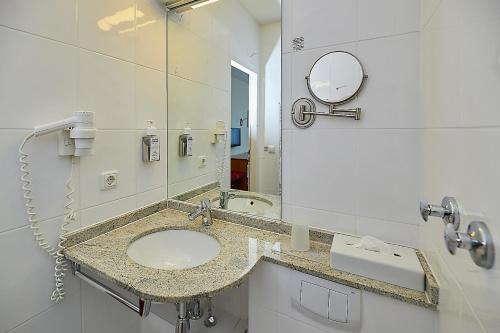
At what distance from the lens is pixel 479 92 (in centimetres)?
44

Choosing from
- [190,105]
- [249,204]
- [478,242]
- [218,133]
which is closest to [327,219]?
[249,204]

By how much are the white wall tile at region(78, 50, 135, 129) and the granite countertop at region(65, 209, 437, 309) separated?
478mm

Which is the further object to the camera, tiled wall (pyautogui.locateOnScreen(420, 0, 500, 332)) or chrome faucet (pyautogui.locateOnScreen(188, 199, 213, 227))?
chrome faucet (pyautogui.locateOnScreen(188, 199, 213, 227))

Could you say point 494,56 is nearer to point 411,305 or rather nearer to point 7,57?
point 411,305

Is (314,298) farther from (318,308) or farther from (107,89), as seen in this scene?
(107,89)

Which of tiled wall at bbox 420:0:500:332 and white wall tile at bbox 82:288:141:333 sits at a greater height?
tiled wall at bbox 420:0:500:332

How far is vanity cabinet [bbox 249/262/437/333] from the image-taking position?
705 mm

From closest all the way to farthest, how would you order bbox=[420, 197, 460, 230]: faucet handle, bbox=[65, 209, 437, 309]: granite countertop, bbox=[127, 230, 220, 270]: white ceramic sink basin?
bbox=[420, 197, 460, 230]: faucet handle → bbox=[65, 209, 437, 309]: granite countertop → bbox=[127, 230, 220, 270]: white ceramic sink basin

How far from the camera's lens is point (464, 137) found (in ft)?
1.65

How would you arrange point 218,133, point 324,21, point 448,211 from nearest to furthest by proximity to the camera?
point 448,211
point 324,21
point 218,133

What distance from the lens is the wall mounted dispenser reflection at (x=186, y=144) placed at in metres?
1.46

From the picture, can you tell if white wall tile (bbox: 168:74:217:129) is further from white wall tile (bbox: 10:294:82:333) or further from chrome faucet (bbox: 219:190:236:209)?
white wall tile (bbox: 10:294:82:333)

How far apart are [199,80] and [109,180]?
76cm

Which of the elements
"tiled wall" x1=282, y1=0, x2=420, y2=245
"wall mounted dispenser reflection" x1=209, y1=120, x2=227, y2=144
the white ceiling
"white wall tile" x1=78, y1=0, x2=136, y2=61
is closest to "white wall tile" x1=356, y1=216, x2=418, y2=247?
"tiled wall" x1=282, y1=0, x2=420, y2=245
